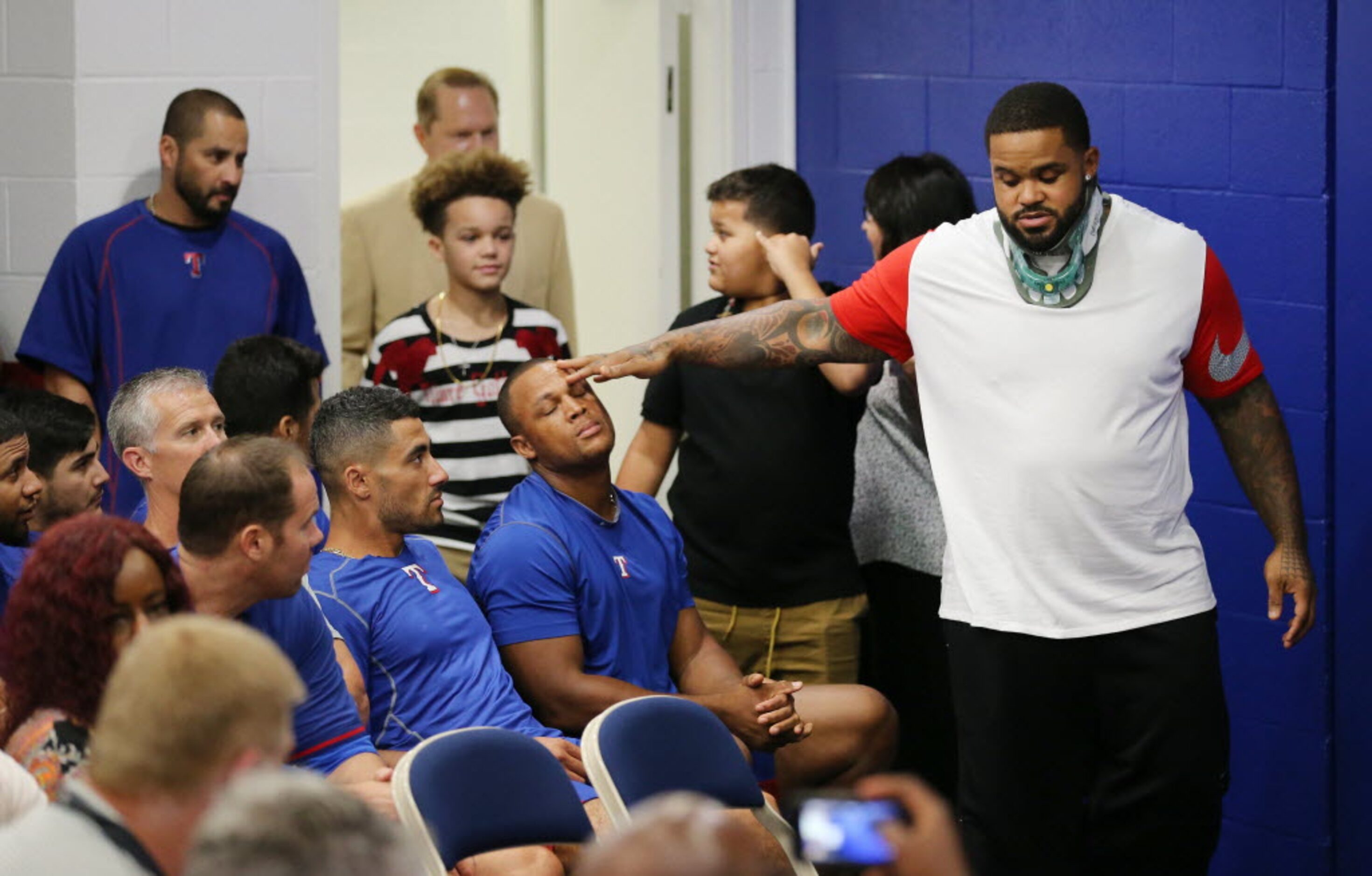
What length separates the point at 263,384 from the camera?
3.88 metres

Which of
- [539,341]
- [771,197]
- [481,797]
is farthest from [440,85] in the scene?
[481,797]

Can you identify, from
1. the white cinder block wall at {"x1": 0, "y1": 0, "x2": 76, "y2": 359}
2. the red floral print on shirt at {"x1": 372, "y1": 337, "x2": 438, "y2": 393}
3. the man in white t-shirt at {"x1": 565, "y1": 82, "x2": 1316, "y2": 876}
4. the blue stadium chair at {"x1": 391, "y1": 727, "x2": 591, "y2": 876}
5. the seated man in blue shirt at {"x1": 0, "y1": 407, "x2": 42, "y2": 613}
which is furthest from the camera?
the white cinder block wall at {"x1": 0, "y1": 0, "x2": 76, "y2": 359}

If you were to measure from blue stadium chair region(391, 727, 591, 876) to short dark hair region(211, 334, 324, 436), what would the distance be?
4.26ft

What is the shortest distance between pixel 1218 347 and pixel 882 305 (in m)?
0.56

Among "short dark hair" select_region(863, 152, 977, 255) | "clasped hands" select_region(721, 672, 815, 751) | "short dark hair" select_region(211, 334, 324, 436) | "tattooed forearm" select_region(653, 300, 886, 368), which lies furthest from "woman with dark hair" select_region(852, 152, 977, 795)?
"short dark hair" select_region(211, 334, 324, 436)

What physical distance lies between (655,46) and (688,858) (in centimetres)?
403

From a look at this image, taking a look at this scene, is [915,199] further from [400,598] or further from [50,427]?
[50,427]

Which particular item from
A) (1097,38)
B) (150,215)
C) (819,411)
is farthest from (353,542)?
(1097,38)

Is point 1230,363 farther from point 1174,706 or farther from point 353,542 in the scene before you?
point 353,542

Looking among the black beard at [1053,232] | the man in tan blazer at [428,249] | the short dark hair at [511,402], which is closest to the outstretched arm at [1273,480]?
the black beard at [1053,232]

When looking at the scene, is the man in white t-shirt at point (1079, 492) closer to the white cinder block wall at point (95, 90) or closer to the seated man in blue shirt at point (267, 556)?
the seated man in blue shirt at point (267, 556)

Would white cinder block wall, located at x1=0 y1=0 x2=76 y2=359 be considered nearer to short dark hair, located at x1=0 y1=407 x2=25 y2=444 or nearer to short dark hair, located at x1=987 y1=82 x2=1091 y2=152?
short dark hair, located at x1=0 y1=407 x2=25 y2=444

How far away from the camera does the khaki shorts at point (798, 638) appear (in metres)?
3.98

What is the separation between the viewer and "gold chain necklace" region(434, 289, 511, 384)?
4.29 m
